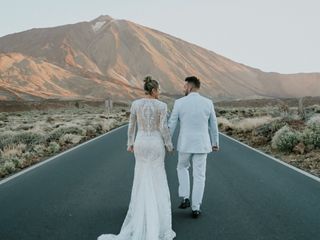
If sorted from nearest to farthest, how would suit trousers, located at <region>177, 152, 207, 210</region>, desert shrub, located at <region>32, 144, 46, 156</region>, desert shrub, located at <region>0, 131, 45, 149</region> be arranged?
suit trousers, located at <region>177, 152, 207, 210</region> → desert shrub, located at <region>32, 144, 46, 156</region> → desert shrub, located at <region>0, 131, 45, 149</region>

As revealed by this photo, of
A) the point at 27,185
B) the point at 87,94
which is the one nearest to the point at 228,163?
the point at 27,185

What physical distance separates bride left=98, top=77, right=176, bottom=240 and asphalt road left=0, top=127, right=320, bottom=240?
12.5 inches

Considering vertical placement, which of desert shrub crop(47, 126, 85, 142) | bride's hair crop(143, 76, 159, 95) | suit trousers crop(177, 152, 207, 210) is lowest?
desert shrub crop(47, 126, 85, 142)

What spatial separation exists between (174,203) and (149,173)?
1.87 meters

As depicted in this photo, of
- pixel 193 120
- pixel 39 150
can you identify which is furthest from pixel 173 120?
pixel 39 150

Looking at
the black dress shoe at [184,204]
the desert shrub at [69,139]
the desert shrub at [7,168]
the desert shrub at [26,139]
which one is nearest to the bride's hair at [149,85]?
the black dress shoe at [184,204]

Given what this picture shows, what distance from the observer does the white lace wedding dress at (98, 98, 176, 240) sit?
6145 millimetres

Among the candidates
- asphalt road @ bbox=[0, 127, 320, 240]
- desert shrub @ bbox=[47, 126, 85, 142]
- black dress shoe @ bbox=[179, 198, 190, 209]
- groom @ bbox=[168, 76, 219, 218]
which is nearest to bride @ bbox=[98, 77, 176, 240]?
asphalt road @ bbox=[0, 127, 320, 240]

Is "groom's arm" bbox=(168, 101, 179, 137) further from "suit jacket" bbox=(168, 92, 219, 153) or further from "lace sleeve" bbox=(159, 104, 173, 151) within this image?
"lace sleeve" bbox=(159, 104, 173, 151)

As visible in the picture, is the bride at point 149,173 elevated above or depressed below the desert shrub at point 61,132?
above

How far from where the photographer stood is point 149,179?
6457mm

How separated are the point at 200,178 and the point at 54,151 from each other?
11.4m

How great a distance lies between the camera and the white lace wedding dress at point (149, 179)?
20.2 ft

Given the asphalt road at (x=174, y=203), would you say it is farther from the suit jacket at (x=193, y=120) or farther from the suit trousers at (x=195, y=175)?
the suit jacket at (x=193, y=120)
